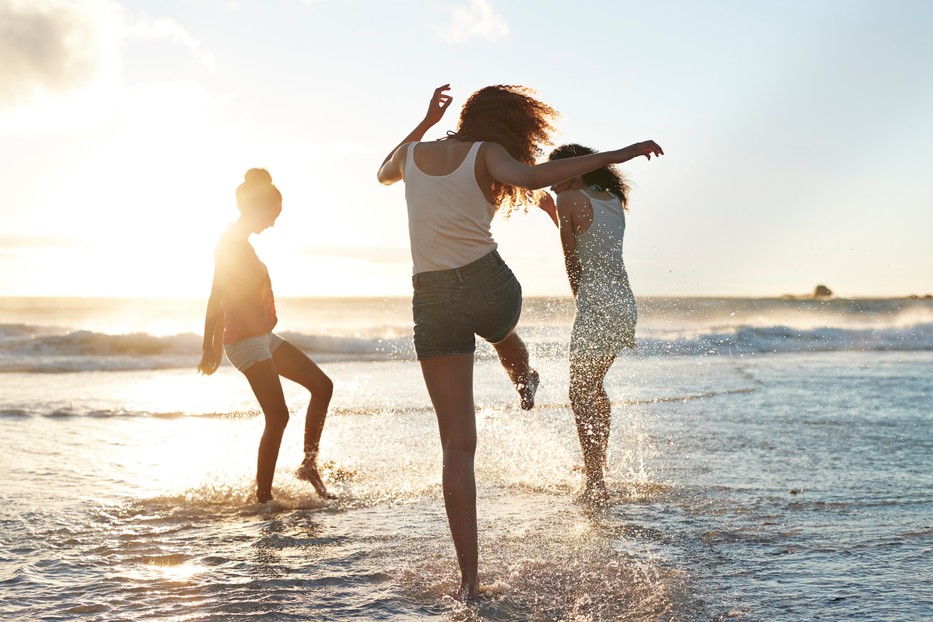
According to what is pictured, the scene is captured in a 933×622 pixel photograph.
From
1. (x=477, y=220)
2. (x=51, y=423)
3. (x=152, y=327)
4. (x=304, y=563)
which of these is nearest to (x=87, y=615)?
(x=304, y=563)

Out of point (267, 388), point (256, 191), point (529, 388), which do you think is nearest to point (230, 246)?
point (256, 191)

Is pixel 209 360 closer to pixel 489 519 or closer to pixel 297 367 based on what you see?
pixel 297 367

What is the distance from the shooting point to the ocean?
135 inches

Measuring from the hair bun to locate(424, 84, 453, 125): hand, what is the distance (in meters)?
1.80

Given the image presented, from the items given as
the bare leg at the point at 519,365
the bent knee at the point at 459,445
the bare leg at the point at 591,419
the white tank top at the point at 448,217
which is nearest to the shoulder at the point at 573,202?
the bare leg at the point at 591,419

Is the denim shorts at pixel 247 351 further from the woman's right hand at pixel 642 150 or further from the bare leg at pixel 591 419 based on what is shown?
the woman's right hand at pixel 642 150

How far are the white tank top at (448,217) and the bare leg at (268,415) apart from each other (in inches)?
80.4

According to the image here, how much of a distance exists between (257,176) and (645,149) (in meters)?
2.97

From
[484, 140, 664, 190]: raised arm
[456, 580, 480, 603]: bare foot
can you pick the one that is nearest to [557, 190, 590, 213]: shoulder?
[484, 140, 664, 190]: raised arm

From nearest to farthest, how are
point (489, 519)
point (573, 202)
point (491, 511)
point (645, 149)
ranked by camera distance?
point (645, 149) → point (489, 519) → point (491, 511) → point (573, 202)

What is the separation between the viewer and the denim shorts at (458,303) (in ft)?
11.2

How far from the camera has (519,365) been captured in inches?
160

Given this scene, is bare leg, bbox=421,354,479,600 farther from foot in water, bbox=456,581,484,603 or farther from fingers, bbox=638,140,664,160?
fingers, bbox=638,140,664,160

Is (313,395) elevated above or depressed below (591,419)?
above
